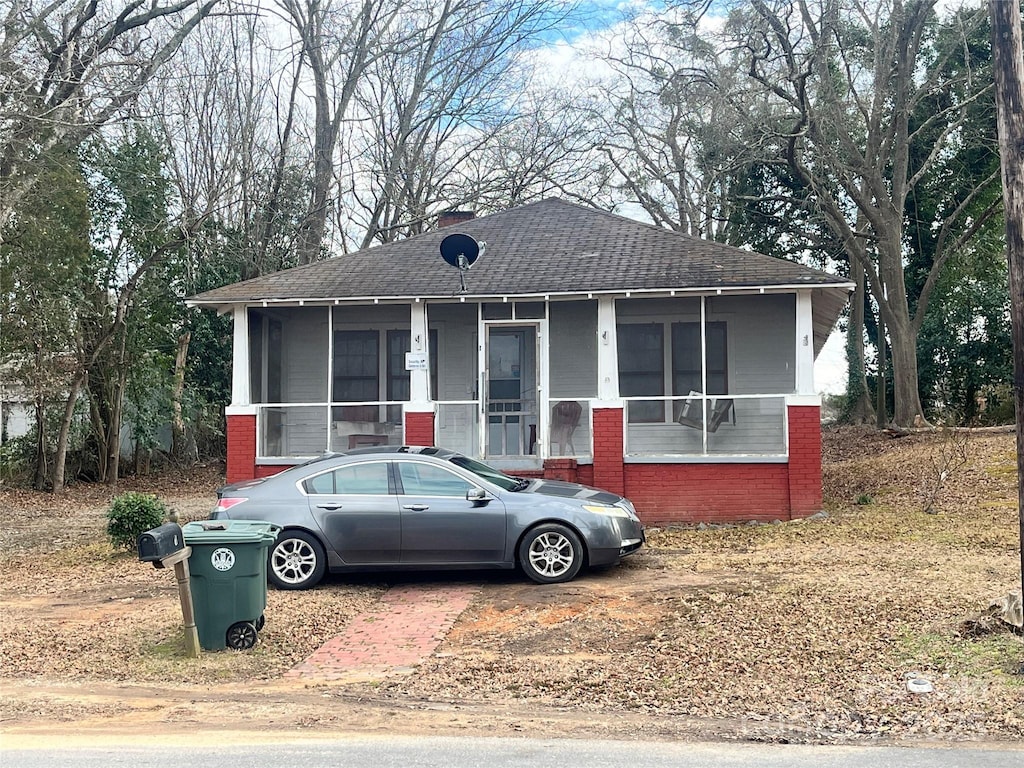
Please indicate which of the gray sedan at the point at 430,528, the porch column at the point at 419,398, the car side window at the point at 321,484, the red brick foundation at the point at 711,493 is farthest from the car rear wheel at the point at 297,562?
the red brick foundation at the point at 711,493

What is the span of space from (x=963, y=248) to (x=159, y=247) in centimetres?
2197

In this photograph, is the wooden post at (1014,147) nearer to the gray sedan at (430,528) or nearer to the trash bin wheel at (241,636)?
the gray sedan at (430,528)

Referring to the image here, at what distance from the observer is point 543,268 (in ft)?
50.4

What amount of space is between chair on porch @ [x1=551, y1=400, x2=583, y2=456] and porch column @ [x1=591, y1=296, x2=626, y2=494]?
41 centimetres

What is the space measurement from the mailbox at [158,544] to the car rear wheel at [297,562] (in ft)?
8.29

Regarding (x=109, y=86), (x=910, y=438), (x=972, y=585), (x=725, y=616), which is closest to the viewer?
(x=725, y=616)

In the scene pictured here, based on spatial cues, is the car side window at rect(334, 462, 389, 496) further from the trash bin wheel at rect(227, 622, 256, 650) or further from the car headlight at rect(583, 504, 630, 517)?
the trash bin wheel at rect(227, 622, 256, 650)

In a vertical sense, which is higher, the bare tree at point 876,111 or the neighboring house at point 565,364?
the bare tree at point 876,111

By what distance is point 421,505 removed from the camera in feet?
32.7

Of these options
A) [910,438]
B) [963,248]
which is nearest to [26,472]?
[910,438]

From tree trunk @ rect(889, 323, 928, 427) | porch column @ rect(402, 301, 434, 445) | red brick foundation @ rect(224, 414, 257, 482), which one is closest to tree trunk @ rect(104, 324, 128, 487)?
red brick foundation @ rect(224, 414, 257, 482)

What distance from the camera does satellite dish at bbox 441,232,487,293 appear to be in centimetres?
1469

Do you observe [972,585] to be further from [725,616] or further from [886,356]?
[886,356]

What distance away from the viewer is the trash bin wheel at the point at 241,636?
306 inches
